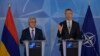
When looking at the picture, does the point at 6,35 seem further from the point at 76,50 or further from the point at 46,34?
the point at 76,50

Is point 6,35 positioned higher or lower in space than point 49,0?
lower

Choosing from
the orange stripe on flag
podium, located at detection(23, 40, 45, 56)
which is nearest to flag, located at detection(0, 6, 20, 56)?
the orange stripe on flag

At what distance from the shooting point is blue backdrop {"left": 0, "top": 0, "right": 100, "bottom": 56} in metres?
6.96

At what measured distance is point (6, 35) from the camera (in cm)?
657

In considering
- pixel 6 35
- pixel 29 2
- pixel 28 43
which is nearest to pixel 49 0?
pixel 29 2

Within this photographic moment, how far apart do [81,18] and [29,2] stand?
1.42m

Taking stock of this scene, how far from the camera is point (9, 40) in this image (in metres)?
6.57

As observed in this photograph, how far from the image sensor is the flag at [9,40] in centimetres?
652

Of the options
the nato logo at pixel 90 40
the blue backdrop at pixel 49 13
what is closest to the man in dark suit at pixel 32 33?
the blue backdrop at pixel 49 13

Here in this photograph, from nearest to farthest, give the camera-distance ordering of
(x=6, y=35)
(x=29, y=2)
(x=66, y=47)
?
(x=66, y=47) < (x=6, y=35) < (x=29, y=2)

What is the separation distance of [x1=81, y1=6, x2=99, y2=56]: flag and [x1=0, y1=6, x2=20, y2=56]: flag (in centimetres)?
172

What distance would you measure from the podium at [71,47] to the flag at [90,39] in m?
1.55

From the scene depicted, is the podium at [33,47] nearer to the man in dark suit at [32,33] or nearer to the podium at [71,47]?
the podium at [71,47]

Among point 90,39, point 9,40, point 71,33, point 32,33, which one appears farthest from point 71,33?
point 9,40
